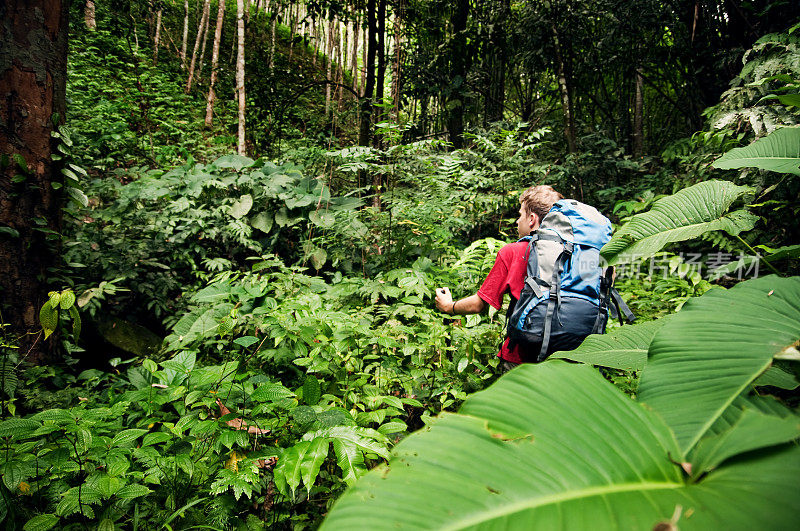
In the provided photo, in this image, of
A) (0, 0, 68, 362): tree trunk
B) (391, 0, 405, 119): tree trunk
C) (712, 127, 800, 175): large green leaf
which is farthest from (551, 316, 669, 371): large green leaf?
(391, 0, 405, 119): tree trunk

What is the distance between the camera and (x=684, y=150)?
4.67 m

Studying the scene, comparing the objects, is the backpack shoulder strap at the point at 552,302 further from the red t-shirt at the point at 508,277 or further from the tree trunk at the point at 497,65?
the tree trunk at the point at 497,65

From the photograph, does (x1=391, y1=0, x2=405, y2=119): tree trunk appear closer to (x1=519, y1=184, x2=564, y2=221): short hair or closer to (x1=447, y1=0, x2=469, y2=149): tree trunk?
(x1=447, y1=0, x2=469, y2=149): tree trunk

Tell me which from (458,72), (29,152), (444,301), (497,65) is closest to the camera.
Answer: (444,301)

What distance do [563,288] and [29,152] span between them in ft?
11.7

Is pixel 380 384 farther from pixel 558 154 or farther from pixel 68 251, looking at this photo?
pixel 558 154

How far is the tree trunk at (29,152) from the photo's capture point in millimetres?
2303

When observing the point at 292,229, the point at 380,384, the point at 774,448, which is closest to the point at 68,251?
the point at 292,229

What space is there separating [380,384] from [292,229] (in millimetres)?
3121

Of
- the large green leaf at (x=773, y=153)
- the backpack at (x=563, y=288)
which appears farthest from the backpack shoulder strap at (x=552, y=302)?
the large green leaf at (x=773, y=153)

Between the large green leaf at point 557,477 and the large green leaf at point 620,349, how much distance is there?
482mm

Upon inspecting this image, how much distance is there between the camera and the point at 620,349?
44.2 inches

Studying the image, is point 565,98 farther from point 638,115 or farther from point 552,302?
point 552,302

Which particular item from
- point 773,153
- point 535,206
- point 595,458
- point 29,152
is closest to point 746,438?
point 595,458
